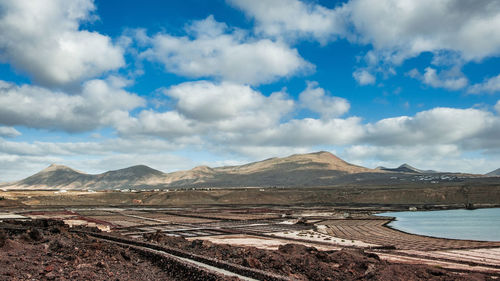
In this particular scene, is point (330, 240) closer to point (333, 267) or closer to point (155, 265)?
point (333, 267)

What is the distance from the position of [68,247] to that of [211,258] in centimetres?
1170

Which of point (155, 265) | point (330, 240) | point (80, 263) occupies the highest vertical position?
point (80, 263)

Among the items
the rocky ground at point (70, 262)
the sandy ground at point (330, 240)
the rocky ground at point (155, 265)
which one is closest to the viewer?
the rocky ground at point (70, 262)

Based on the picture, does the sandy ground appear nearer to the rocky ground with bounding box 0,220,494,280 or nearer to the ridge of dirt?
the rocky ground with bounding box 0,220,494,280

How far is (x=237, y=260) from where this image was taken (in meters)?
24.3

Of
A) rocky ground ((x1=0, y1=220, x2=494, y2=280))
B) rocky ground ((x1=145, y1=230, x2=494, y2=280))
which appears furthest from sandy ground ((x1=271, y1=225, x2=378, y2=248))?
rocky ground ((x1=145, y1=230, x2=494, y2=280))

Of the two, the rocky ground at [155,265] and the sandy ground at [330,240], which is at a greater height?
the rocky ground at [155,265]

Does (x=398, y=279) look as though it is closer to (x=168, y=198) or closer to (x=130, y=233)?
(x=130, y=233)

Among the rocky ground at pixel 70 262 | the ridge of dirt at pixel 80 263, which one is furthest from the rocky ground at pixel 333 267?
the rocky ground at pixel 70 262

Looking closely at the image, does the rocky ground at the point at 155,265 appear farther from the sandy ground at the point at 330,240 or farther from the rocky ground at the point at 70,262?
the sandy ground at the point at 330,240

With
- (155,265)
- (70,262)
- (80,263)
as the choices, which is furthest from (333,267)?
(70,262)

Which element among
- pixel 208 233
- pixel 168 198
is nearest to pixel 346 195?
pixel 168 198

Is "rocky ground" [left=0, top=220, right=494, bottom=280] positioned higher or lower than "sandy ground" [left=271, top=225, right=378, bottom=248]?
higher

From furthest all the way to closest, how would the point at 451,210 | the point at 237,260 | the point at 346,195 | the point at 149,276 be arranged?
the point at 346,195
the point at 451,210
the point at 237,260
the point at 149,276
